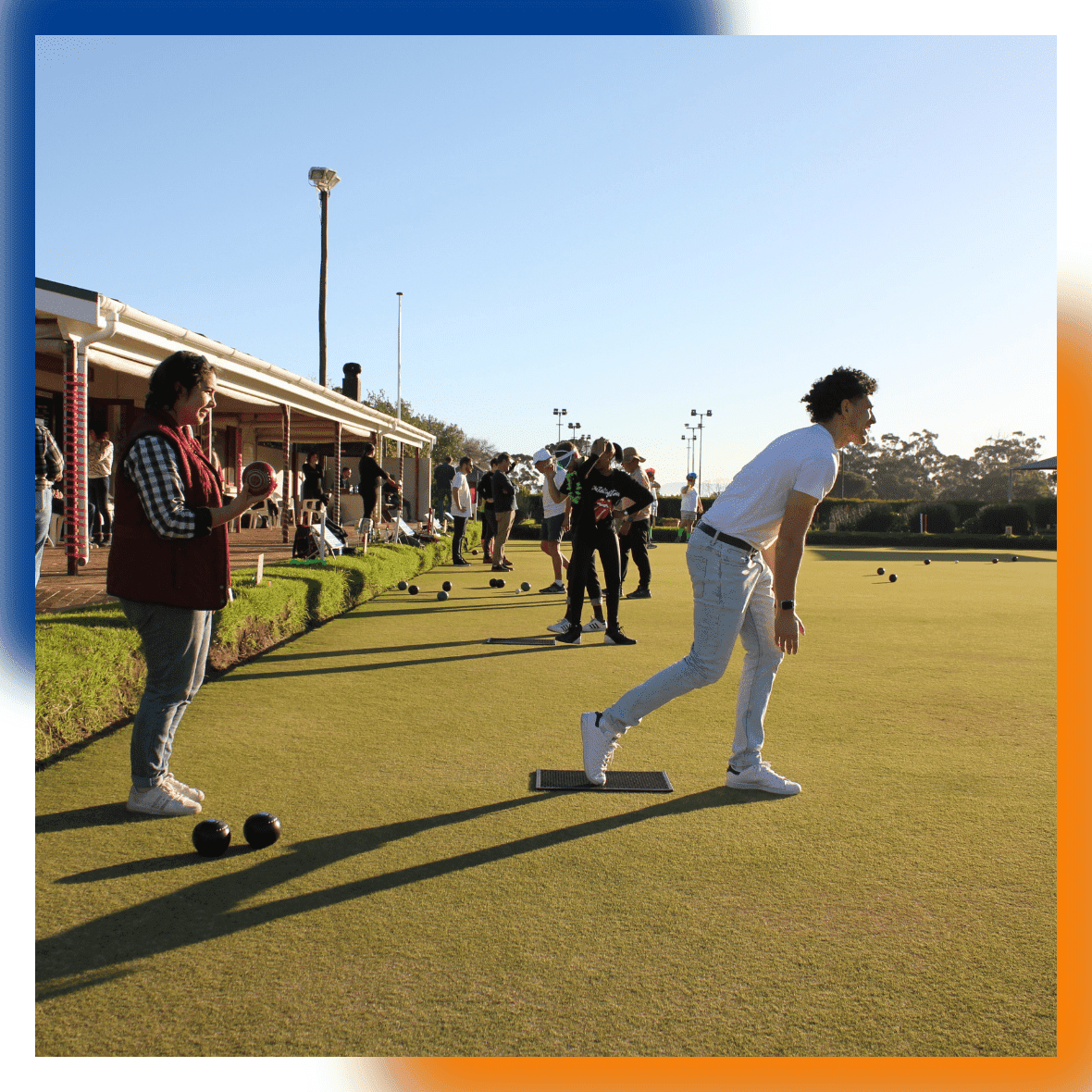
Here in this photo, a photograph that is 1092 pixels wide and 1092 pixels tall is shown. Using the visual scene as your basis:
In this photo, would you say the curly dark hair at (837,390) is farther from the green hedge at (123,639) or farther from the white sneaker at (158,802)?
the green hedge at (123,639)

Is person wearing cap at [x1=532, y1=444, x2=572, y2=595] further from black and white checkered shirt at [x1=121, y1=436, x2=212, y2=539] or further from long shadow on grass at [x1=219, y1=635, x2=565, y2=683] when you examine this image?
black and white checkered shirt at [x1=121, y1=436, x2=212, y2=539]

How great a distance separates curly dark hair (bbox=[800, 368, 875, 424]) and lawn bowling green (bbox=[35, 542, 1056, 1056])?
1.82 meters

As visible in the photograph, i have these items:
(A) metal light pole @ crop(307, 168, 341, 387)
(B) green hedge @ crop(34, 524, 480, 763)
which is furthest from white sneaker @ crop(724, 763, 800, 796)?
(A) metal light pole @ crop(307, 168, 341, 387)

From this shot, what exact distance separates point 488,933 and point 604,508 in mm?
5813

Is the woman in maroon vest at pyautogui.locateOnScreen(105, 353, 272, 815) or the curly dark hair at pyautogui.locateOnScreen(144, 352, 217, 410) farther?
the curly dark hair at pyautogui.locateOnScreen(144, 352, 217, 410)

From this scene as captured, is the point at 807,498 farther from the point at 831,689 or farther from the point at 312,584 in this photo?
the point at 312,584

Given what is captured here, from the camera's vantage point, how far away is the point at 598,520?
28.1 feet

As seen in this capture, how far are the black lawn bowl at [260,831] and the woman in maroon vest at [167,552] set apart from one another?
504 millimetres

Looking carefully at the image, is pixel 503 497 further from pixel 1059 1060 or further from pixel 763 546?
pixel 1059 1060

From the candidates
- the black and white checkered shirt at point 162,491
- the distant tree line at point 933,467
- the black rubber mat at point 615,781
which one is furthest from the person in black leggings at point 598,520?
the distant tree line at point 933,467

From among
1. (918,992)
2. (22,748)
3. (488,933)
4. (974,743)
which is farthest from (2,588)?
(974,743)

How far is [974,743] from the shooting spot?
550cm

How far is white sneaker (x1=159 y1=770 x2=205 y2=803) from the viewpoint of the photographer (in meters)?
4.05

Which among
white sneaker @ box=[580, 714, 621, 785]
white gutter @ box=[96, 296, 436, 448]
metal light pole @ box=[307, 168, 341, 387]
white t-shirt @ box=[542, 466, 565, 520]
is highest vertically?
metal light pole @ box=[307, 168, 341, 387]
